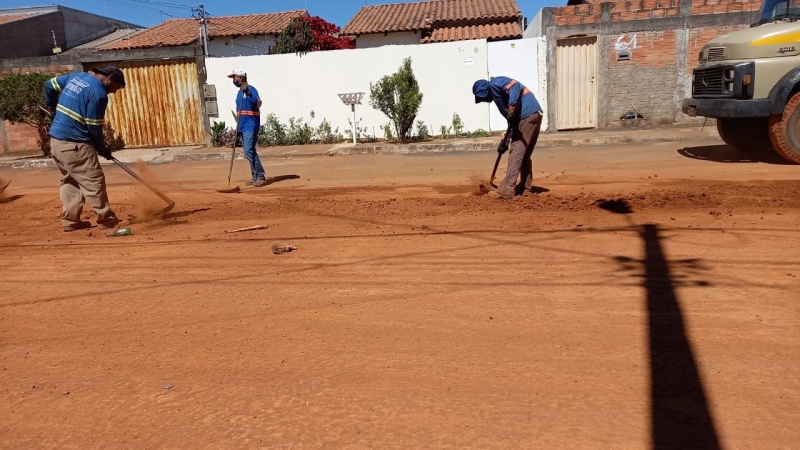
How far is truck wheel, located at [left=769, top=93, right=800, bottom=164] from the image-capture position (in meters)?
8.87

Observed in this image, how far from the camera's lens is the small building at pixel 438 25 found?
2227 cm

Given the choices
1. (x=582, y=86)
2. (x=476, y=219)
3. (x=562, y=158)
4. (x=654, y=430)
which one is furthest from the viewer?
(x=582, y=86)

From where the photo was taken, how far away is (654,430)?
2.64 m

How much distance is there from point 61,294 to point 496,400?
345 cm

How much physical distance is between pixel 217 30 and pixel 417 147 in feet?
48.0

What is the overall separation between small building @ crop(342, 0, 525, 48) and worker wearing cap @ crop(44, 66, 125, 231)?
16.2 m

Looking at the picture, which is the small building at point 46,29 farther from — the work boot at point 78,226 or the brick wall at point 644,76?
the brick wall at point 644,76

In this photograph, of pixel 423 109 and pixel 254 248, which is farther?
pixel 423 109

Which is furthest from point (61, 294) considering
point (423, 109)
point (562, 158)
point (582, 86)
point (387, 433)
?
point (582, 86)

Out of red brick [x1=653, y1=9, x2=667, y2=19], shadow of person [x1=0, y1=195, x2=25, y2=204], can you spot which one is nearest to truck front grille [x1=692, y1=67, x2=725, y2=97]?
red brick [x1=653, y1=9, x2=667, y2=19]

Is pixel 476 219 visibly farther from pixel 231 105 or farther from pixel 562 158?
pixel 231 105

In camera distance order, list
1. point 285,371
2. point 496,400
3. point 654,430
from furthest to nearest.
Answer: point 285,371, point 496,400, point 654,430

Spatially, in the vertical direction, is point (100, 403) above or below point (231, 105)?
below

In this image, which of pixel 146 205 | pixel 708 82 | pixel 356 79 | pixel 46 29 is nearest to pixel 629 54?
pixel 708 82
